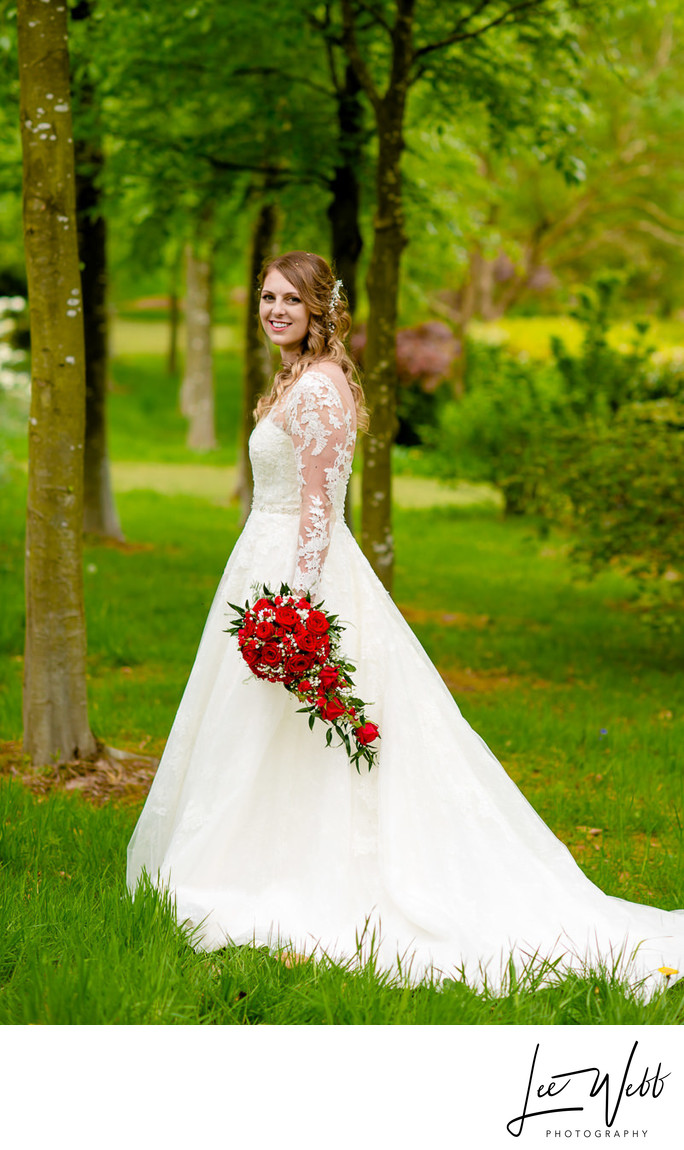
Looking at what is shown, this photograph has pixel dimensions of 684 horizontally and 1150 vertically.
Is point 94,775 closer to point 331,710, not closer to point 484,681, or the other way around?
point 331,710

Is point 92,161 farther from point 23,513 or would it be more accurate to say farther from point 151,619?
point 151,619

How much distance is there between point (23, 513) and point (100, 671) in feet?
21.2

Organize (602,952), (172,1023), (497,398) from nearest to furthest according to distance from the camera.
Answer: (172,1023) < (602,952) < (497,398)

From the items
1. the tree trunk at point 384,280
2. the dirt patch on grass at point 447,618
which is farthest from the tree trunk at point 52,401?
the dirt patch on grass at point 447,618

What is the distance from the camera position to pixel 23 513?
1338 cm

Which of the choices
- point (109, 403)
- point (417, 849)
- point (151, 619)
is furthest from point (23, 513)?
point (109, 403)

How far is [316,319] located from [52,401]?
5.88 ft

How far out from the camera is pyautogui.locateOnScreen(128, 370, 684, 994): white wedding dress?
3516mm

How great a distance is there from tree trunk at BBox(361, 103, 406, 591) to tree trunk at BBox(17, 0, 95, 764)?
8.63 feet

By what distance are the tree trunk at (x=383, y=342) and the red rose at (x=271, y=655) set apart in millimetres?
4052

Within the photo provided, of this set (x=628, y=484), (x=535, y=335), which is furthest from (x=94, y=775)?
(x=535, y=335)

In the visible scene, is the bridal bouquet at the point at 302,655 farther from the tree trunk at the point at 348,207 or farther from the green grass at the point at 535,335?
the green grass at the point at 535,335

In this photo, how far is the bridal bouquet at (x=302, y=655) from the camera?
347cm

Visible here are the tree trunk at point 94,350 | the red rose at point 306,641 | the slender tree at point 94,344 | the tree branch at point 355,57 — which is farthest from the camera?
the tree trunk at point 94,350
